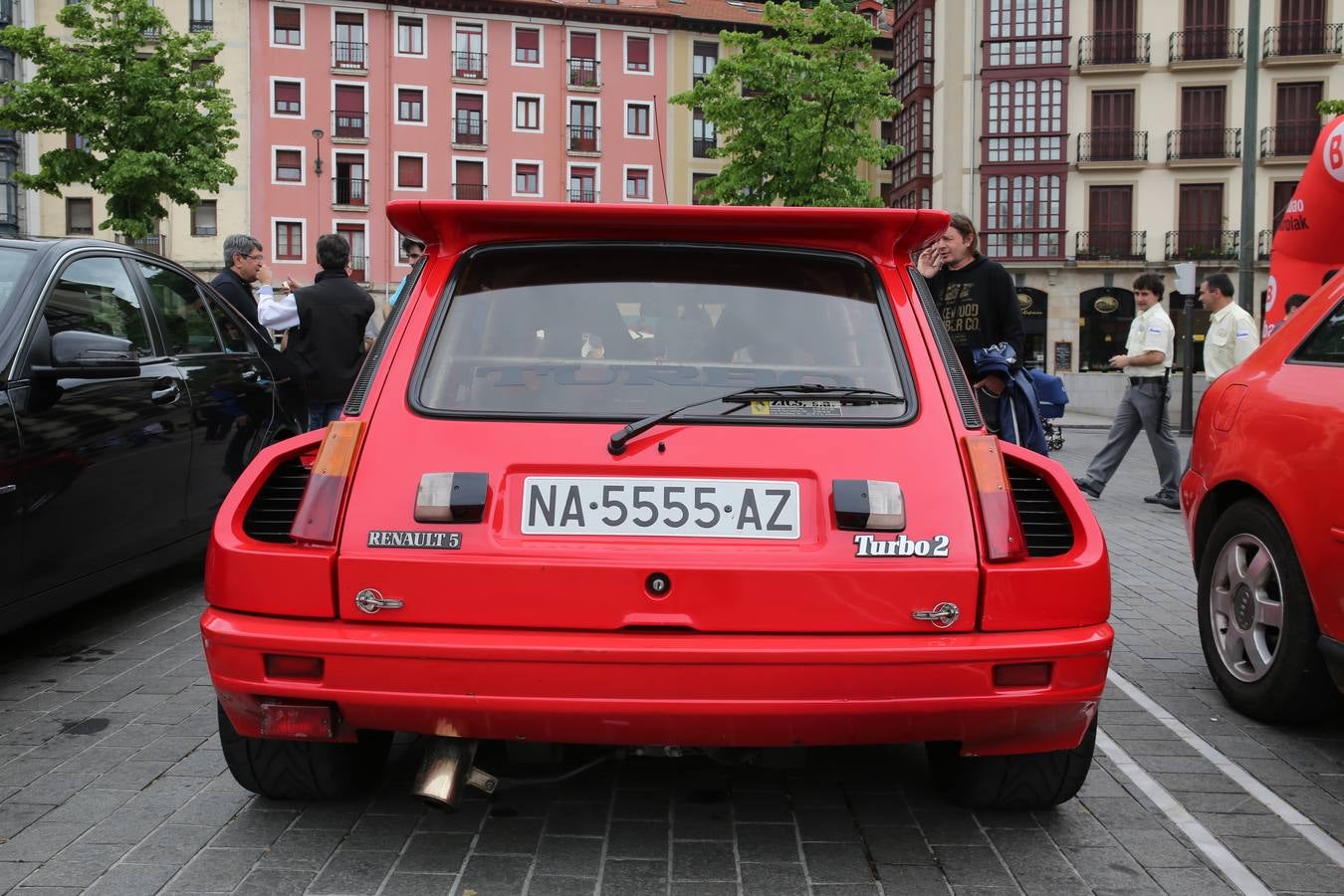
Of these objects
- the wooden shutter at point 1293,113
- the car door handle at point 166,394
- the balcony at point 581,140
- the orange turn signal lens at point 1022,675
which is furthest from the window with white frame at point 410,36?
the orange turn signal lens at point 1022,675

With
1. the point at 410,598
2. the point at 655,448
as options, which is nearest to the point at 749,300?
the point at 655,448

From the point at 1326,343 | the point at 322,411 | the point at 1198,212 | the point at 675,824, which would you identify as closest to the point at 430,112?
the point at 1198,212

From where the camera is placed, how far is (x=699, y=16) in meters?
60.4

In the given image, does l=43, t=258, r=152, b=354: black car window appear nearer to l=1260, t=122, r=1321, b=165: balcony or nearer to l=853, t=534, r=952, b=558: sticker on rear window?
l=853, t=534, r=952, b=558: sticker on rear window

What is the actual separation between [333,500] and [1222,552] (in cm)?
327

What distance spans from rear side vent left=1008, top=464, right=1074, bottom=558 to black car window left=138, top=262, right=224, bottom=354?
4290 mm

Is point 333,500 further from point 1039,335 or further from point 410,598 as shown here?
point 1039,335

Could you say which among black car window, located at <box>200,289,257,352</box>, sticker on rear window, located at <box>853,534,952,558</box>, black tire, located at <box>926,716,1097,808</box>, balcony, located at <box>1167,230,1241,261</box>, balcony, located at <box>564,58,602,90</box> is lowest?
black tire, located at <box>926,716,1097,808</box>

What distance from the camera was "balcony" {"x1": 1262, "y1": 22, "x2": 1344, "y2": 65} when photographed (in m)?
47.0

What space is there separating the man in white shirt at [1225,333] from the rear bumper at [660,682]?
26.9 ft

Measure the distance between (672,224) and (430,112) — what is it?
56.3m

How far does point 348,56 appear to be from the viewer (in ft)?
184

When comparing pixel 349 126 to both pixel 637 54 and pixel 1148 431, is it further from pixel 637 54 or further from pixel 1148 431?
pixel 1148 431

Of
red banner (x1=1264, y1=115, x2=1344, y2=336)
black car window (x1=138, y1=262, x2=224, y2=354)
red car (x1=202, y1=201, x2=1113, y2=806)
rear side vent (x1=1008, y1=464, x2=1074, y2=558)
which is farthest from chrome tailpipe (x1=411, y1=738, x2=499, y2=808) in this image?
red banner (x1=1264, y1=115, x2=1344, y2=336)
